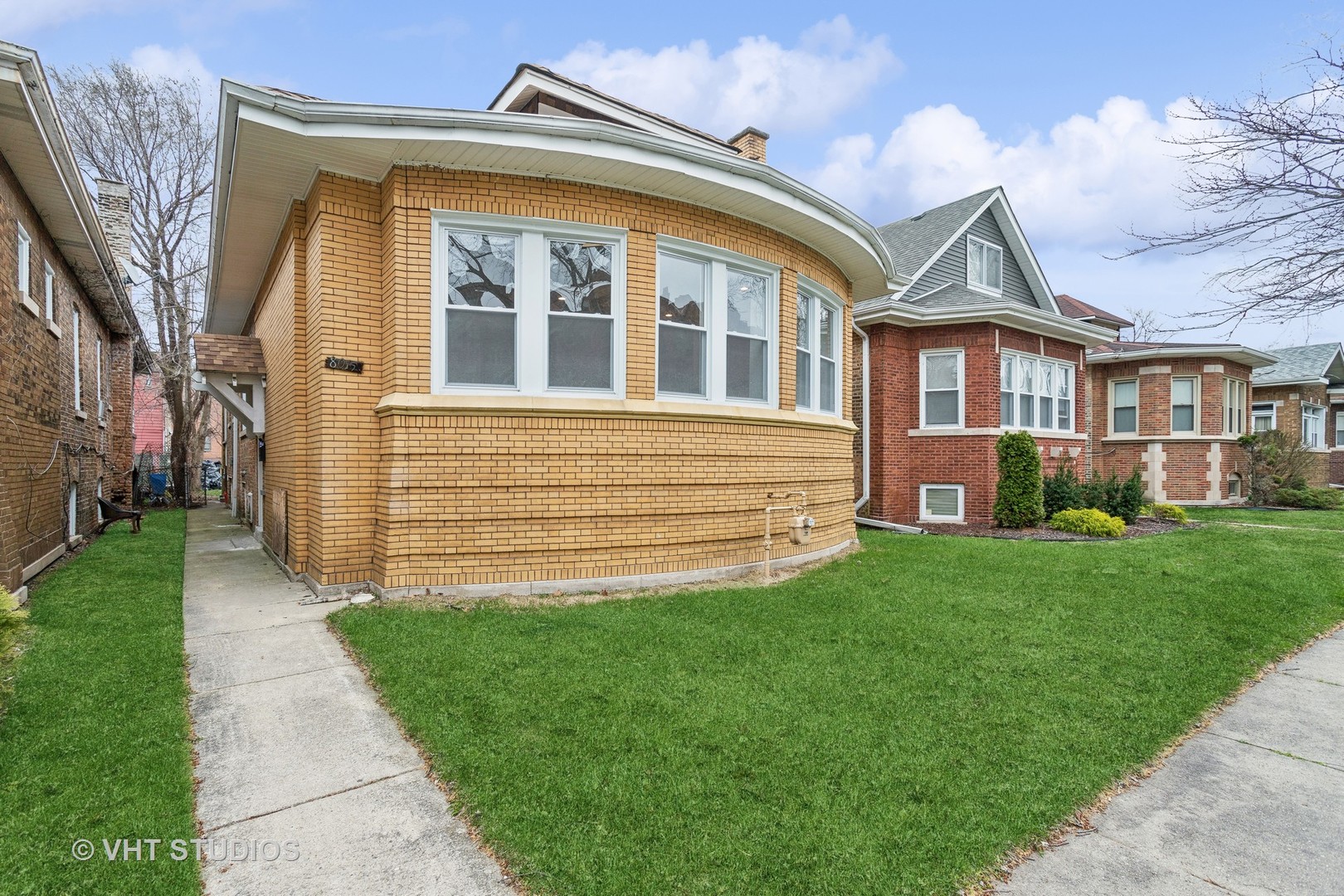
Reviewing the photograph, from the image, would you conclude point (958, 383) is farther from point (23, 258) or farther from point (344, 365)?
point (23, 258)

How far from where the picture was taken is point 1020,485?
12.1 meters

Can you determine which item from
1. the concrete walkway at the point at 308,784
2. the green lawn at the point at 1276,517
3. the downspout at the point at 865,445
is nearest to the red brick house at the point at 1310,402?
the green lawn at the point at 1276,517

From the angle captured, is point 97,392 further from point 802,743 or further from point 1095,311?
point 1095,311

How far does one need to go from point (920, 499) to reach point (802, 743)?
36.3ft

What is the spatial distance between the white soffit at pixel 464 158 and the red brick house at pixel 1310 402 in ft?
75.8

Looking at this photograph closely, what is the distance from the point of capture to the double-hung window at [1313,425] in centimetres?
2398

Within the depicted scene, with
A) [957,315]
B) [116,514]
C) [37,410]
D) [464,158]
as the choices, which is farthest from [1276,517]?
[116,514]

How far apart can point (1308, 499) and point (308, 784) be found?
23.5m

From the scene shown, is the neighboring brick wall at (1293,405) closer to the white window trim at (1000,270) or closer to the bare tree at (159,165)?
the white window trim at (1000,270)

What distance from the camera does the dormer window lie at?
50.8 ft

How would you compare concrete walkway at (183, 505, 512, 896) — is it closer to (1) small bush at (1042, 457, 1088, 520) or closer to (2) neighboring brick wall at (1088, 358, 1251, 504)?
(1) small bush at (1042, 457, 1088, 520)

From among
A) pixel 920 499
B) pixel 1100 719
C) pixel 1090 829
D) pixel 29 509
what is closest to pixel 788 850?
pixel 1090 829

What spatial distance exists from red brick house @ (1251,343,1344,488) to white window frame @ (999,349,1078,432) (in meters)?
11.7

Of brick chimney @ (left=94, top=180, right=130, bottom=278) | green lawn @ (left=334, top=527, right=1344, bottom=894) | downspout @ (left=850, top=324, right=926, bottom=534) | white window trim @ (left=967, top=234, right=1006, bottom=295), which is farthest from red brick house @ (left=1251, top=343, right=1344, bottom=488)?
brick chimney @ (left=94, top=180, right=130, bottom=278)
